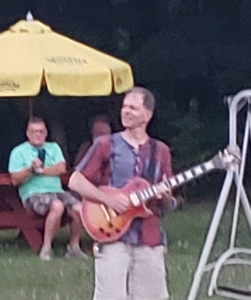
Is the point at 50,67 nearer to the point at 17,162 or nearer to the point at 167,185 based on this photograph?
the point at 17,162

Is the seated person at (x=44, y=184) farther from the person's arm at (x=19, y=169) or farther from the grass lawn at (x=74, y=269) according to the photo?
the grass lawn at (x=74, y=269)

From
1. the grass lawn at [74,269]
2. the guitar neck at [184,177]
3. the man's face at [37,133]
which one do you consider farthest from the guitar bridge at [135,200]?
the man's face at [37,133]

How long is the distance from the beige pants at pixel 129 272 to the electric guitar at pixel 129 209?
0.08m

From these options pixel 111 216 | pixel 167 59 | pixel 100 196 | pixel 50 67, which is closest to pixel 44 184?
pixel 50 67

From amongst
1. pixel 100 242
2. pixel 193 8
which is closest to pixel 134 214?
pixel 100 242

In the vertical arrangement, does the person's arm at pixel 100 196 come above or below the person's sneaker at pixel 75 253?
above

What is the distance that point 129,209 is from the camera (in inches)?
284

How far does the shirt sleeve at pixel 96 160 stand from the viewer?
7.22 meters

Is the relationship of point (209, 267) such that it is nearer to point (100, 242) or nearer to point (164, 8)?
point (100, 242)

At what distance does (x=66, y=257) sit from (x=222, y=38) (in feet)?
17.8

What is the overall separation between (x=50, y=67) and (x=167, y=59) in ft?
14.6

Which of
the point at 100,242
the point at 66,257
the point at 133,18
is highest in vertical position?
the point at 133,18

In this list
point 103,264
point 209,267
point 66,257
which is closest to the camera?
point 103,264

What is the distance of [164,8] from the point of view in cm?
1566
